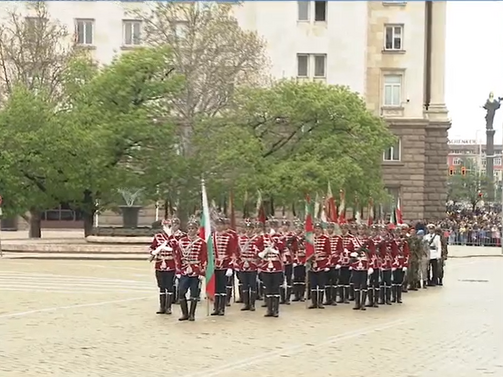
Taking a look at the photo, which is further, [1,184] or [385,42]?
[385,42]

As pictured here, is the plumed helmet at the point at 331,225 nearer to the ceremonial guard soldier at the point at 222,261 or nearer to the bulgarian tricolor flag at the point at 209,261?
the ceremonial guard soldier at the point at 222,261

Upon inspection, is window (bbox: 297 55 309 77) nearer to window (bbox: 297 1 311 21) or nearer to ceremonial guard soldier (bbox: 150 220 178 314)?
window (bbox: 297 1 311 21)

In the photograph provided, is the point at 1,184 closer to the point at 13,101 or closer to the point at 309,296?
the point at 13,101

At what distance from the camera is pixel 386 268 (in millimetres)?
22062

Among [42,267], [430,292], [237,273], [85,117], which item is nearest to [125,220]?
[85,117]

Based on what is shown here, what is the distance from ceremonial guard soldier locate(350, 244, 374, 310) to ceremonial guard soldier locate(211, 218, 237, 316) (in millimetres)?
2819

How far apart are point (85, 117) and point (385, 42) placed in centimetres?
2915

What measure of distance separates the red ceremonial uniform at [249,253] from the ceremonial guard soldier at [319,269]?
1690mm

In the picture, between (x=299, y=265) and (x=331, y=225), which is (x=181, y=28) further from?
(x=299, y=265)

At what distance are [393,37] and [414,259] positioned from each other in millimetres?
41212

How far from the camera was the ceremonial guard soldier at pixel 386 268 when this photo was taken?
865 inches

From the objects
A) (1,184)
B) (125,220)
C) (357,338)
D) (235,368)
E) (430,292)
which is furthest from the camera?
(125,220)

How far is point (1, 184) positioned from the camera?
4116 cm

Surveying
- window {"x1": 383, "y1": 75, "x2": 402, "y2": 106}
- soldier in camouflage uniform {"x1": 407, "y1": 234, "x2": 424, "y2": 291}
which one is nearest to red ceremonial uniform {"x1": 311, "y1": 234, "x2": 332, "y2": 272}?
soldier in camouflage uniform {"x1": 407, "y1": 234, "x2": 424, "y2": 291}
